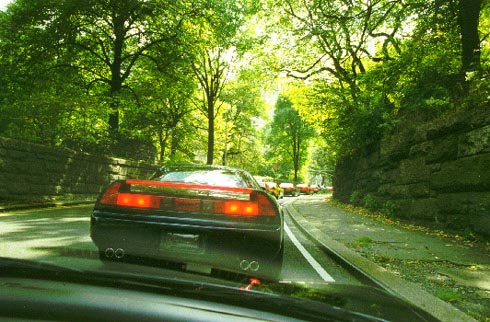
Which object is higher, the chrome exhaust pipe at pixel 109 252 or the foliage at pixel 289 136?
the foliage at pixel 289 136

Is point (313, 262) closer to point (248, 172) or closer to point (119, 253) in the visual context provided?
point (248, 172)

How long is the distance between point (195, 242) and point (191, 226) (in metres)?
0.16

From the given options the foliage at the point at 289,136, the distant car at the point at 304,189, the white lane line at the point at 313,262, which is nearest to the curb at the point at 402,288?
the white lane line at the point at 313,262

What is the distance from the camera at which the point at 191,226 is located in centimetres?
391

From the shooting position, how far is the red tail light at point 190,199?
4.05 m

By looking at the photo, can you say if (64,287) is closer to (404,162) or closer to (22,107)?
(404,162)

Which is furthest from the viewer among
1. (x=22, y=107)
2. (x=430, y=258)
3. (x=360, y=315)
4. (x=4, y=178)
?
(x=22, y=107)

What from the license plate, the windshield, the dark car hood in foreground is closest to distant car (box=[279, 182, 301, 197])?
the windshield

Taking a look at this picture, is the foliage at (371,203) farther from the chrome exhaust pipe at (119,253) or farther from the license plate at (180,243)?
the chrome exhaust pipe at (119,253)

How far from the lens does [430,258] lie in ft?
21.3

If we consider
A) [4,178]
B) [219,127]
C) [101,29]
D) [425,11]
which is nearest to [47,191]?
[4,178]

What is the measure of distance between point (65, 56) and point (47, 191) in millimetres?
8184

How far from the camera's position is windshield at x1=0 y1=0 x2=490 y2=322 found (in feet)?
12.8

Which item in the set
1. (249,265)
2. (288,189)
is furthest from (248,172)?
(288,189)
